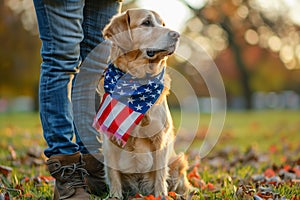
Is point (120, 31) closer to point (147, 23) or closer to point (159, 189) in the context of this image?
point (147, 23)

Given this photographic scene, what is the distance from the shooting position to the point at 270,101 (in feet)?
152

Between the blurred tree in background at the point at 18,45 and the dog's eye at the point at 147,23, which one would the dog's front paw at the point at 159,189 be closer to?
the dog's eye at the point at 147,23

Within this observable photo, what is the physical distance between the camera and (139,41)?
3389 millimetres

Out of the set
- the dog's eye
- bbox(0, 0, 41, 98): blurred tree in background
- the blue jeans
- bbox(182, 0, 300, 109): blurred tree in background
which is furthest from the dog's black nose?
bbox(182, 0, 300, 109): blurred tree in background

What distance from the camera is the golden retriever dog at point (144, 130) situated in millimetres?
3125

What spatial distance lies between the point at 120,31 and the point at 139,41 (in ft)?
0.58

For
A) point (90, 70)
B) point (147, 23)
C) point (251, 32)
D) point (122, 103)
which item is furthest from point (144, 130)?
point (251, 32)

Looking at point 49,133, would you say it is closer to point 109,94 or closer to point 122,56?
point 109,94

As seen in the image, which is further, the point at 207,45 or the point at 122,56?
the point at 207,45

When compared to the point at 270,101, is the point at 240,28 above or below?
above

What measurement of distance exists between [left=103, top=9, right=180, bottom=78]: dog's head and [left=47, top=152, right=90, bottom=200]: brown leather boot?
0.83m

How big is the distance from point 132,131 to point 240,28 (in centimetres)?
2568

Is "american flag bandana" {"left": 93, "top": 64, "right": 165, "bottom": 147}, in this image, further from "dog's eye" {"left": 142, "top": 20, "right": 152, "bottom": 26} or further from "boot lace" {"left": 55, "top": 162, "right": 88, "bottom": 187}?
"dog's eye" {"left": 142, "top": 20, "right": 152, "bottom": 26}

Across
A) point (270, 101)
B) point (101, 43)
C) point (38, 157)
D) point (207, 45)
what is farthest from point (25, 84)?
point (270, 101)
